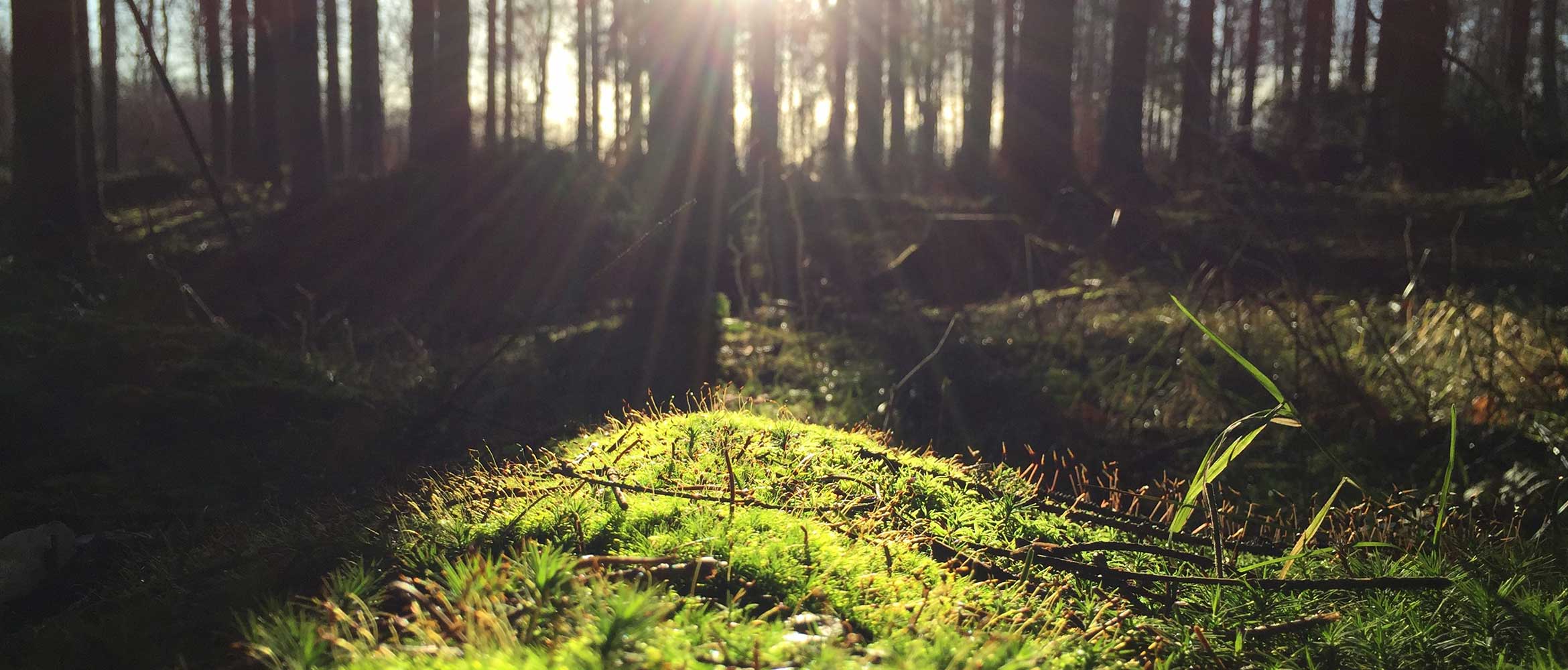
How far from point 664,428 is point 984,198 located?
38.8 feet

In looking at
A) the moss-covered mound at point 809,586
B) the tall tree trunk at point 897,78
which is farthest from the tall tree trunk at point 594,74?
the moss-covered mound at point 809,586

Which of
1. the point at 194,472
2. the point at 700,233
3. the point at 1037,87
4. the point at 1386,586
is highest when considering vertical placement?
the point at 1037,87

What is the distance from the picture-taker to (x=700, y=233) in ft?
28.7

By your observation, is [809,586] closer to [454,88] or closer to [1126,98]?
[454,88]

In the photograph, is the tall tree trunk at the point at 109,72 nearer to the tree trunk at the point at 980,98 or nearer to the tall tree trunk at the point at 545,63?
the tall tree trunk at the point at 545,63

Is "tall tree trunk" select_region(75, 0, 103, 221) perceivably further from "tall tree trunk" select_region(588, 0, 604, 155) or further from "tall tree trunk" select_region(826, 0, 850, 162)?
"tall tree trunk" select_region(588, 0, 604, 155)

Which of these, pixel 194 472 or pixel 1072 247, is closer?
pixel 194 472

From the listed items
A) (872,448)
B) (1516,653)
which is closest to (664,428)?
(872,448)

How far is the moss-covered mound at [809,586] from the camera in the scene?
1565 mm

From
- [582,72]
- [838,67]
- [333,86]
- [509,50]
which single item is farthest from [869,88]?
[333,86]

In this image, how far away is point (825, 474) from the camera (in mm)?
2721

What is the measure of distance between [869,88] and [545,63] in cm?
1528

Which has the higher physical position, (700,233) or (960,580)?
(700,233)

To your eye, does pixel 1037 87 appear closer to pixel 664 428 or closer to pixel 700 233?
pixel 700 233
